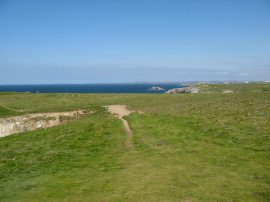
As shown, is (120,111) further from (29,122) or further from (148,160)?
(148,160)

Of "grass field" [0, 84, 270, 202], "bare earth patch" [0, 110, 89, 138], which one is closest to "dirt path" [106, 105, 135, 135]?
"grass field" [0, 84, 270, 202]

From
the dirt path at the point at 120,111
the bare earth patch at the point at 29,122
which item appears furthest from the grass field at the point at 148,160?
the bare earth patch at the point at 29,122

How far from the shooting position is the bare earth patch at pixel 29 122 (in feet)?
162

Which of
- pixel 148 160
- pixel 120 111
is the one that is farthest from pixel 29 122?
pixel 148 160

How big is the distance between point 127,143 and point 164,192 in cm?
1388

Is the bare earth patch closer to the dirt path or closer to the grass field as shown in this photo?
the dirt path

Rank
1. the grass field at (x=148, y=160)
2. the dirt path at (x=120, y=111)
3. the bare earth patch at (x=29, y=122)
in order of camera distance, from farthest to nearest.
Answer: the bare earth patch at (x=29, y=122) → the dirt path at (x=120, y=111) → the grass field at (x=148, y=160)

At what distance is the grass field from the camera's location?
735 inches

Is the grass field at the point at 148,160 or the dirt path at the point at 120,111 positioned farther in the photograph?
the dirt path at the point at 120,111

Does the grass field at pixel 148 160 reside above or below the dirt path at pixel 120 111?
below

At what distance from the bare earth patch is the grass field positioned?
31.2 ft

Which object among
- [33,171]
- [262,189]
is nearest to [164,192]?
[262,189]

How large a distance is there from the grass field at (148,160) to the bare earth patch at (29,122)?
9.52 metres

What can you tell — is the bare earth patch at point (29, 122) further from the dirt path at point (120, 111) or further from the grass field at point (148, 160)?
the grass field at point (148, 160)
